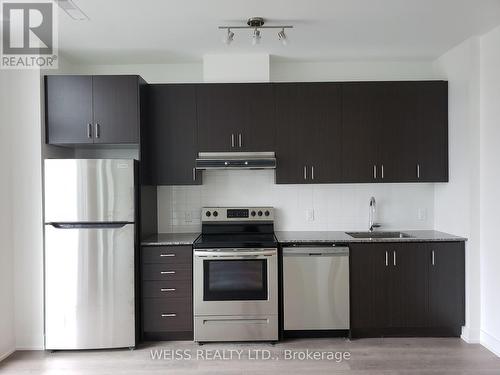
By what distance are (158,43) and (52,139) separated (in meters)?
1.27

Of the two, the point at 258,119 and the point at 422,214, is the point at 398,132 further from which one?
the point at 258,119

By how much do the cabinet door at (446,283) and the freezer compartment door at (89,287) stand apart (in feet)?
8.71

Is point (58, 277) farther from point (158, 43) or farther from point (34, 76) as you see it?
point (158, 43)

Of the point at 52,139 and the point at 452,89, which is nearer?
the point at 52,139

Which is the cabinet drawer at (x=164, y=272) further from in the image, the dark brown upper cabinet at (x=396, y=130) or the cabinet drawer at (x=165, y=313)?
the dark brown upper cabinet at (x=396, y=130)

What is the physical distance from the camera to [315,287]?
3.22 m

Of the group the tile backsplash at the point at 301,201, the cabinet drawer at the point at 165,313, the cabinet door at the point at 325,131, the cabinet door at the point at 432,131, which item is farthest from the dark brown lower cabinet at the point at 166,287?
the cabinet door at the point at 432,131

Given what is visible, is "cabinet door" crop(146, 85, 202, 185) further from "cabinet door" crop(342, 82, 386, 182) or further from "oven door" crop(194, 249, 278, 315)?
"cabinet door" crop(342, 82, 386, 182)

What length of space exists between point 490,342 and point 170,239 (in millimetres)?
2915

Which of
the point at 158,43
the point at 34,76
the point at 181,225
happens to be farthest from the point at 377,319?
the point at 34,76

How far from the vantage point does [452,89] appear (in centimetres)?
345

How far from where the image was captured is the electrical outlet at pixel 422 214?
12.5 ft

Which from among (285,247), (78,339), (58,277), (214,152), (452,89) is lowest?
(78,339)

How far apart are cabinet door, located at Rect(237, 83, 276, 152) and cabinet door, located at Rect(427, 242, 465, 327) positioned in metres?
1.78
